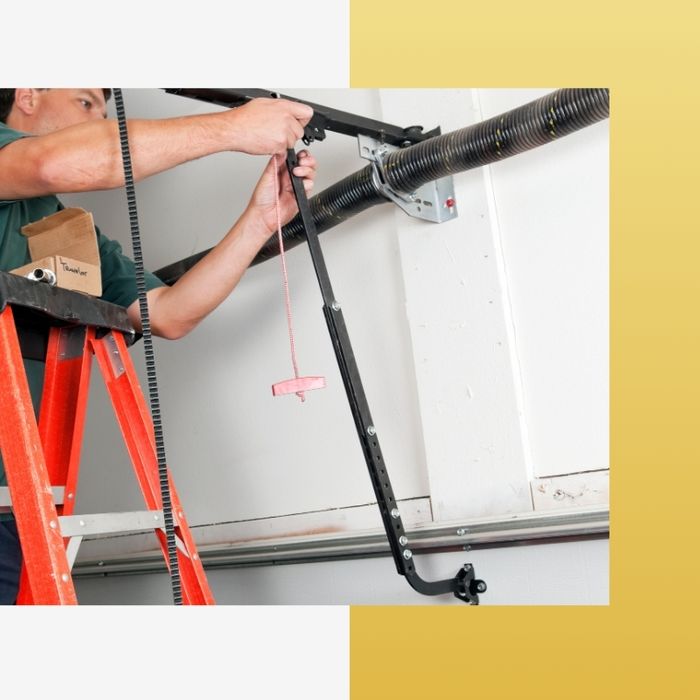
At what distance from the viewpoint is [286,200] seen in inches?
60.0

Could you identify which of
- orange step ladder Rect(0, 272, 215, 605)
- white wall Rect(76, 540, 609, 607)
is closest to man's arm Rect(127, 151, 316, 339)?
orange step ladder Rect(0, 272, 215, 605)

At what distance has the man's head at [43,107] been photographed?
167 cm

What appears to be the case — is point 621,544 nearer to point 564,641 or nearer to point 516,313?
point 564,641

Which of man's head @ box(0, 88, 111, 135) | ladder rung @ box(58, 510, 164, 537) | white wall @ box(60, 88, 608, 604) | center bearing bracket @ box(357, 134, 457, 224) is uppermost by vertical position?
man's head @ box(0, 88, 111, 135)

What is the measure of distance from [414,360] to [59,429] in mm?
710

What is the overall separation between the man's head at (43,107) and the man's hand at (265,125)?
54 cm

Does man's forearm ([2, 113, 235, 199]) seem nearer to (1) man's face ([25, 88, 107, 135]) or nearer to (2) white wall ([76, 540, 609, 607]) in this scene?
(1) man's face ([25, 88, 107, 135])

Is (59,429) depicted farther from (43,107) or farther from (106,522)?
(43,107)

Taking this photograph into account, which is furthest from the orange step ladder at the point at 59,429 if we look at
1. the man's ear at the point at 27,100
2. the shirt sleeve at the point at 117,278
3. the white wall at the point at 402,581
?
the man's ear at the point at 27,100

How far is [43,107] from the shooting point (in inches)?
66.2

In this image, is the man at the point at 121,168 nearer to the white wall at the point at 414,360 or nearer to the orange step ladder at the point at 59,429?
the orange step ladder at the point at 59,429

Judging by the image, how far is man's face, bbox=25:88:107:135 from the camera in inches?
66.2
